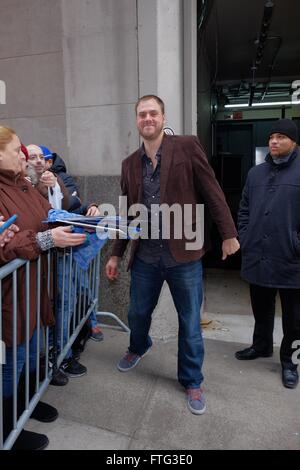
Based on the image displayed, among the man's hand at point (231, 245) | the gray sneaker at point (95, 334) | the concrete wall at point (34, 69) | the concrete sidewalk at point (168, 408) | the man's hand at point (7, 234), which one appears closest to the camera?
the man's hand at point (7, 234)

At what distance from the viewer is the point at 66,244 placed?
75.9 inches

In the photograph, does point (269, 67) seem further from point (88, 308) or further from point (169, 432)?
point (169, 432)

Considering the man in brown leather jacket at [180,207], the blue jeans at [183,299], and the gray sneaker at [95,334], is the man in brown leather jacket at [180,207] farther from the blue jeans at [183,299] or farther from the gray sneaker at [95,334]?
the gray sneaker at [95,334]

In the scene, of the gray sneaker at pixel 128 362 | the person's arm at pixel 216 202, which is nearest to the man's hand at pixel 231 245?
the person's arm at pixel 216 202

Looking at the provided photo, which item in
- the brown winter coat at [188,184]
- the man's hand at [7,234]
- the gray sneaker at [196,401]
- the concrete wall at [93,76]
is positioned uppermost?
the concrete wall at [93,76]

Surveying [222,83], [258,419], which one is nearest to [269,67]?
[222,83]

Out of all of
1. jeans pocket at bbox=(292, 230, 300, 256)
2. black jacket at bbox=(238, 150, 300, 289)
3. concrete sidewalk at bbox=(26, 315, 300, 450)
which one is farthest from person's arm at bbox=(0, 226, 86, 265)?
jeans pocket at bbox=(292, 230, 300, 256)

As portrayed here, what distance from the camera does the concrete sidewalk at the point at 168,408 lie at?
2047 mm

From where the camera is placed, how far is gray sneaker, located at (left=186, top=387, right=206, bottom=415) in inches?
89.6

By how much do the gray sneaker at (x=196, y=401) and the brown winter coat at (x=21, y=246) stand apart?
102cm

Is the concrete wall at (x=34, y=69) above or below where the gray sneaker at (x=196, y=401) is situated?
above

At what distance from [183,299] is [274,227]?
852mm

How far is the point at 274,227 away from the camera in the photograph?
261cm

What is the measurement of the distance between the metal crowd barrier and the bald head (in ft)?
2.13
